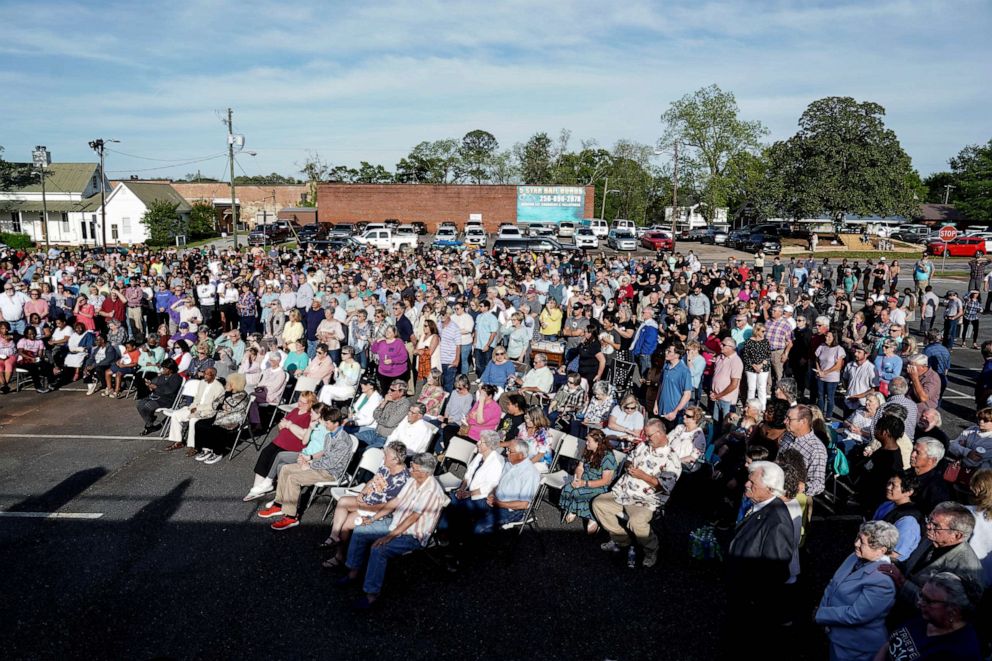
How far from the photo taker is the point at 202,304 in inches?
602

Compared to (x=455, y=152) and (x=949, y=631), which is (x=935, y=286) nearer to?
(x=949, y=631)

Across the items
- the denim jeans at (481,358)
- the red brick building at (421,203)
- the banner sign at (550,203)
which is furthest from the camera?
the red brick building at (421,203)

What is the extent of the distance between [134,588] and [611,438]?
4951 millimetres

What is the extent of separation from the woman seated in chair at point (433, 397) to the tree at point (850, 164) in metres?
40.0

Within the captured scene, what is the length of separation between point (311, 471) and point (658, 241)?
38.7 m

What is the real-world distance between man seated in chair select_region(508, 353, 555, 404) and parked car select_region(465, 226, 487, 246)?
1242 inches

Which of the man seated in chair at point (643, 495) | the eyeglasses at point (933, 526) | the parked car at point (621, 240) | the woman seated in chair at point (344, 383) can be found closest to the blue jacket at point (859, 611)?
the eyeglasses at point (933, 526)

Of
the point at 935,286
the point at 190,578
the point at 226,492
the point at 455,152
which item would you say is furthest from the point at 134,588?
the point at 455,152

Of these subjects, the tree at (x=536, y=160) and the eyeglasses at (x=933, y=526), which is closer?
the eyeglasses at (x=933, y=526)

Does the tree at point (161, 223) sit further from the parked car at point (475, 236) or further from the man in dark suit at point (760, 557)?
the man in dark suit at point (760, 557)

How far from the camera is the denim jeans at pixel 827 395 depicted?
9.27 meters

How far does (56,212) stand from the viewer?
55125mm

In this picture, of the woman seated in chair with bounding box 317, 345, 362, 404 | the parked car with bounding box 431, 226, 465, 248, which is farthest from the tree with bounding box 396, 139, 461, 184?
the woman seated in chair with bounding box 317, 345, 362, 404

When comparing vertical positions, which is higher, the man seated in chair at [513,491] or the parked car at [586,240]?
the parked car at [586,240]
